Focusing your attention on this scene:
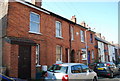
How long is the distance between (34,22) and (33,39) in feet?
6.02

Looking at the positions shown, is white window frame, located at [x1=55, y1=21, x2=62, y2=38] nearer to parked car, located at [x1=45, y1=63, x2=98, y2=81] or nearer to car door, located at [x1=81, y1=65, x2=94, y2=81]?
car door, located at [x1=81, y1=65, x2=94, y2=81]

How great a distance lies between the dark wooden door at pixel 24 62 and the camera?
31.2ft

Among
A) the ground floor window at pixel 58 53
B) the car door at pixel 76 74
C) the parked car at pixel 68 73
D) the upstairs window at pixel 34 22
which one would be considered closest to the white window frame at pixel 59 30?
the ground floor window at pixel 58 53

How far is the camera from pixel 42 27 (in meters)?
12.5

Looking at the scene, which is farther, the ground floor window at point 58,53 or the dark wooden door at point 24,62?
the ground floor window at point 58,53

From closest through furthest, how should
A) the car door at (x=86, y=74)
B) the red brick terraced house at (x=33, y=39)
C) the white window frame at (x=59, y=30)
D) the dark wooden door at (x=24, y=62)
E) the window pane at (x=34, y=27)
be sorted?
the car door at (x=86, y=74) → the red brick terraced house at (x=33, y=39) → the dark wooden door at (x=24, y=62) → the window pane at (x=34, y=27) → the white window frame at (x=59, y=30)

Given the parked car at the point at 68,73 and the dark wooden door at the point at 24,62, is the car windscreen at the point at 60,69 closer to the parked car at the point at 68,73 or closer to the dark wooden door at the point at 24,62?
the parked car at the point at 68,73

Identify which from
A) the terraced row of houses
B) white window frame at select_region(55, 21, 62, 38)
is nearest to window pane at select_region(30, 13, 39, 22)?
the terraced row of houses

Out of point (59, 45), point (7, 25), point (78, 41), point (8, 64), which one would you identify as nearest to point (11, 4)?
point (7, 25)

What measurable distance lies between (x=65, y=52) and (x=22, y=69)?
704 cm

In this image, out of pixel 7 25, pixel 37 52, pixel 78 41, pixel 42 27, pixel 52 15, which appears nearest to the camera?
pixel 7 25

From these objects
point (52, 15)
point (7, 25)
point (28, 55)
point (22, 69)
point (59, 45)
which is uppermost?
point (52, 15)

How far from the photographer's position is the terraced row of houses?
30.6 feet

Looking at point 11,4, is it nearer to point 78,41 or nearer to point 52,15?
point 52,15
